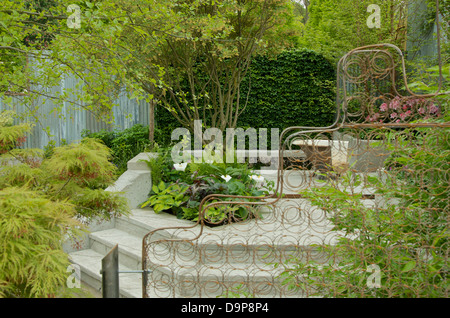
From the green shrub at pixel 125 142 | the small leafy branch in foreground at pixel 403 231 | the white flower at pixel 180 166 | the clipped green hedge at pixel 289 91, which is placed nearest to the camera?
the small leafy branch in foreground at pixel 403 231

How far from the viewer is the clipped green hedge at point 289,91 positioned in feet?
29.4

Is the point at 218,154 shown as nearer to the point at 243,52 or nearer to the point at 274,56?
the point at 243,52

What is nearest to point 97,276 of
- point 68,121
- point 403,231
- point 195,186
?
point 195,186

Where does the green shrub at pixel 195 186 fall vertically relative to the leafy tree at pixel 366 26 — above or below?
below

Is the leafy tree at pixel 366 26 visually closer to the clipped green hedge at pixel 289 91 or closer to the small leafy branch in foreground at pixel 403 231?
the clipped green hedge at pixel 289 91

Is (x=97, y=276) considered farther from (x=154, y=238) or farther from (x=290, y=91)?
(x=290, y=91)

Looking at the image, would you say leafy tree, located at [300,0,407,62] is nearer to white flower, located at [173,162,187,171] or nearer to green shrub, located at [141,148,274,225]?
green shrub, located at [141,148,274,225]

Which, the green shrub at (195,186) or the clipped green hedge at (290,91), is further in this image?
the clipped green hedge at (290,91)

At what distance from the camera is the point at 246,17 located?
24.1 feet

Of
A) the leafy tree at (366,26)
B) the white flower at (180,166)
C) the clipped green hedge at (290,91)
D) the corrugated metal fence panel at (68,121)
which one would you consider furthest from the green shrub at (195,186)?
the leafy tree at (366,26)

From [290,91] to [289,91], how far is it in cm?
3

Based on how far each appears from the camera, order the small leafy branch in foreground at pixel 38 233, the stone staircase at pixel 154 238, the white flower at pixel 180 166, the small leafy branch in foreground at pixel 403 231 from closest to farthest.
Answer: the small leafy branch in foreground at pixel 38 233
the small leafy branch in foreground at pixel 403 231
the stone staircase at pixel 154 238
the white flower at pixel 180 166

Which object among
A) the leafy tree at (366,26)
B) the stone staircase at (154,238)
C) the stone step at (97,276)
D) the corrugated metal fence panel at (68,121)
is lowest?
the stone step at (97,276)

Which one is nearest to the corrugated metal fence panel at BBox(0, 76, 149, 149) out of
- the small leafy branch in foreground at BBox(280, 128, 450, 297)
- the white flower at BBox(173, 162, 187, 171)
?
the white flower at BBox(173, 162, 187, 171)
